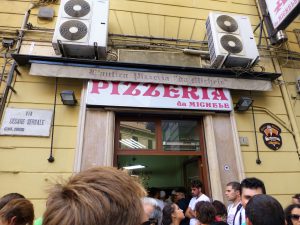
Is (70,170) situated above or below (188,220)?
above

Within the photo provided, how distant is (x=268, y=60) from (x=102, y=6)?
376 cm

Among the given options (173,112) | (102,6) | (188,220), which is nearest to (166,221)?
(188,220)

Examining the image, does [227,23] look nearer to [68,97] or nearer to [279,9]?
[279,9]

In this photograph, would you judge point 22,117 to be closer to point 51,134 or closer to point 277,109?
point 51,134

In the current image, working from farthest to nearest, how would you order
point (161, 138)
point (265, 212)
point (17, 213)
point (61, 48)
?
point (161, 138)
point (61, 48)
point (17, 213)
point (265, 212)

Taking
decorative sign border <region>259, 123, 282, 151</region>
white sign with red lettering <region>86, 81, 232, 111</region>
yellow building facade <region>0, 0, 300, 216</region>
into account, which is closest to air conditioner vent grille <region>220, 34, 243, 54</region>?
yellow building facade <region>0, 0, 300, 216</region>

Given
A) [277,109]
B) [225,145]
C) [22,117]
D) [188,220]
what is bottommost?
[188,220]

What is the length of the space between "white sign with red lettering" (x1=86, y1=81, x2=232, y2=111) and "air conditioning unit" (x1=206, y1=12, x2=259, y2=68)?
61 centimetres

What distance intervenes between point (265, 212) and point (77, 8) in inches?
188

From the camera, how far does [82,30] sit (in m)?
4.82

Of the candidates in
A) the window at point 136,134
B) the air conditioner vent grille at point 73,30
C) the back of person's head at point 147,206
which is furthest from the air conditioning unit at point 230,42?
the back of person's head at point 147,206

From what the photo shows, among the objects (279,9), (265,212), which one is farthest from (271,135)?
(265,212)

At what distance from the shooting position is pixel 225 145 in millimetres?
4883

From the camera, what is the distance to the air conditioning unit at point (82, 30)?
15.3 ft
